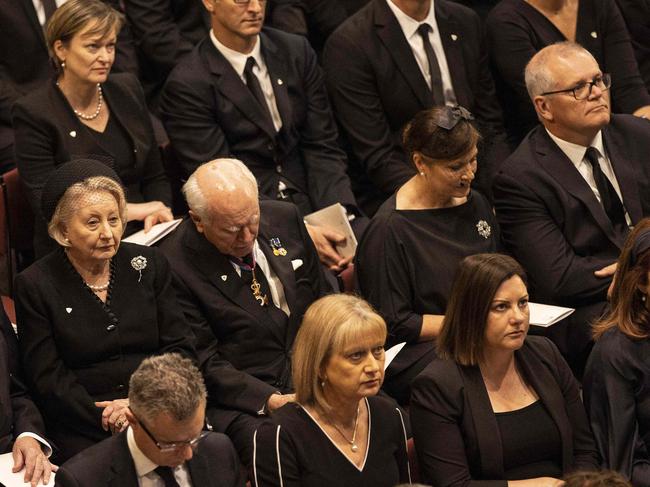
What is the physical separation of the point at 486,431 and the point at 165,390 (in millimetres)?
1049

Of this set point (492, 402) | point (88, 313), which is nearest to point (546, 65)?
point (492, 402)

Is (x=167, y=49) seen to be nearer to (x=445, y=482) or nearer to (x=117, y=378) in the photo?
(x=117, y=378)

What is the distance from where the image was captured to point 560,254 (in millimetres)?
4816

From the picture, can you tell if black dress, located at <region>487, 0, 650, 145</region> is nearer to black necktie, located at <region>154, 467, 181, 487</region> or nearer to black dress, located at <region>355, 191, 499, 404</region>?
black dress, located at <region>355, 191, 499, 404</region>

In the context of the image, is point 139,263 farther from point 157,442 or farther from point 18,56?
point 18,56

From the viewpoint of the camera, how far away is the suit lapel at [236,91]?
5.38 m

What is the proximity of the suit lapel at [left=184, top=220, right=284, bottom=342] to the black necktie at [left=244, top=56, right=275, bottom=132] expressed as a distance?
1.12 m

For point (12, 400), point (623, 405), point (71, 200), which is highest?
point (71, 200)

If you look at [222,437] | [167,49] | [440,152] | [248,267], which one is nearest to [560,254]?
[440,152]

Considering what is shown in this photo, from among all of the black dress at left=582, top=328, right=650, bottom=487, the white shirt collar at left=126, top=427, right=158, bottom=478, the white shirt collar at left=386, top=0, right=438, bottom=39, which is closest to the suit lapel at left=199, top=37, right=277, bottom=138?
the white shirt collar at left=386, top=0, right=438, bottom=39

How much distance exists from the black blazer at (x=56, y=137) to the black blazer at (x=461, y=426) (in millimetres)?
1748

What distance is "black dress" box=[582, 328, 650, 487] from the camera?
405 cm

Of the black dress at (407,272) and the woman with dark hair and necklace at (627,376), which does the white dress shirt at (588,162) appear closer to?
the black dress at (407,272)

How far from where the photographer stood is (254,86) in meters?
5.44
